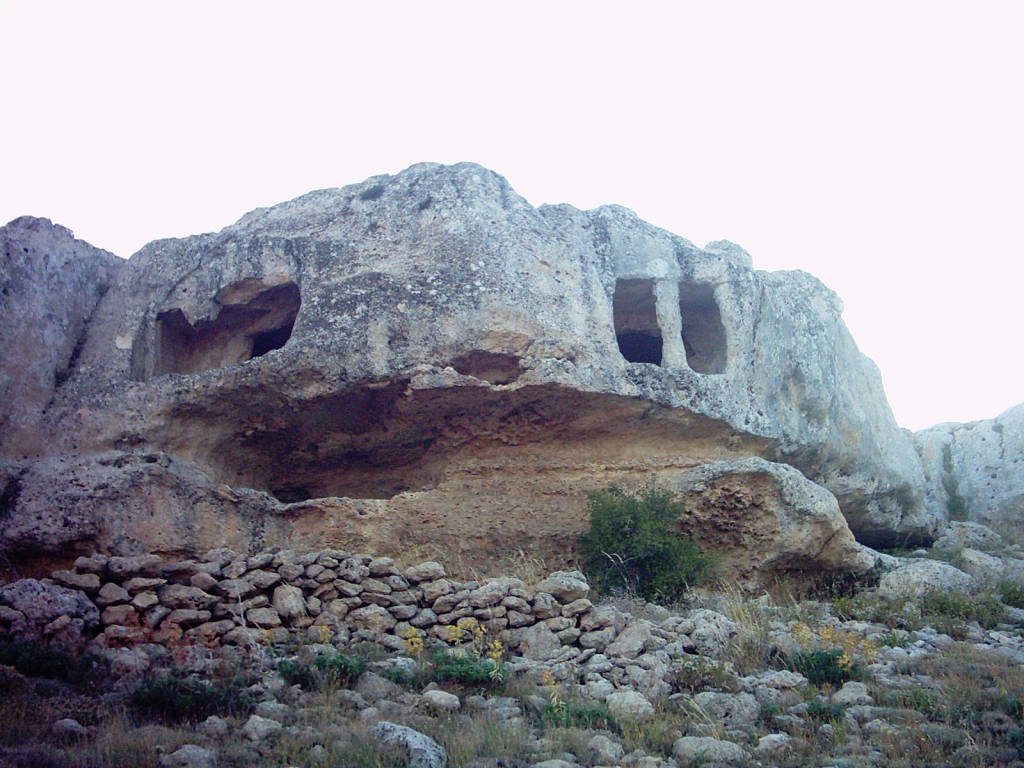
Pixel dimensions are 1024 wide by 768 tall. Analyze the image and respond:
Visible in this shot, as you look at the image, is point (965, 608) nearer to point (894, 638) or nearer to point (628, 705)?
point (894, 638)

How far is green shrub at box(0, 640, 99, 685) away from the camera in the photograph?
6.14m

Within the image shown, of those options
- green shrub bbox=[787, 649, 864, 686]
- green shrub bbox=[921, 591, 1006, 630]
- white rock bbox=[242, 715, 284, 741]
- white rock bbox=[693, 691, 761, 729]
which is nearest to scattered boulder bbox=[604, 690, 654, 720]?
white rock bbox=[693, 691, 761, 729]

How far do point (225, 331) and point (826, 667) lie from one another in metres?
8.56

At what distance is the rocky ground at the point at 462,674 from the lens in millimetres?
5344

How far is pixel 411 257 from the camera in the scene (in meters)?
11.3

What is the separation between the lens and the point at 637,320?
45.3 feet

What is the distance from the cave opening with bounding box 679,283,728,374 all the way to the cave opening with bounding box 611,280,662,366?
1.41 feet

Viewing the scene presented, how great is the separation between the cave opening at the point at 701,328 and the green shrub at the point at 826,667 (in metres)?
6.07

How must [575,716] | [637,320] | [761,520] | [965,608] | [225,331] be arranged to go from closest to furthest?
[575,716] → [965,608] → [761,520] → [225,331] → [637,320]

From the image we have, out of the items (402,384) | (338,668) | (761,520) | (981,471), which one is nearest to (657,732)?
(338,668)

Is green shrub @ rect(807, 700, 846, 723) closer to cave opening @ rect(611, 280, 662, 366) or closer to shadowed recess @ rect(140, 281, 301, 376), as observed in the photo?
cave opening @ rect(611, 280, 662, 366)

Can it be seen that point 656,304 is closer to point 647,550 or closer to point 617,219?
point 617,219

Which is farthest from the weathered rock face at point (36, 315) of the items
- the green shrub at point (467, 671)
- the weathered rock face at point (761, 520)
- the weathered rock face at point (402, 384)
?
the weathered rock face at point (761, 520)

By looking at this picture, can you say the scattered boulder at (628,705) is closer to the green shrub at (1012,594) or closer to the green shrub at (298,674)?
the green shrub at (298,674)
